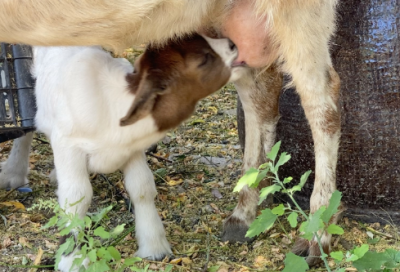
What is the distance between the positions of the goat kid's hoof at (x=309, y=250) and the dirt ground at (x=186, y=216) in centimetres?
7

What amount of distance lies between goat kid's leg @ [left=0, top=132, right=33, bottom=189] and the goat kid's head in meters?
1.58

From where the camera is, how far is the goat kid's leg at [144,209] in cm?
301

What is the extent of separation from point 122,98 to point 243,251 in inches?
42.7

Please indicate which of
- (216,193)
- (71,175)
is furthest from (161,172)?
(71,175)

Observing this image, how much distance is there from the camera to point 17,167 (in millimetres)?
3994

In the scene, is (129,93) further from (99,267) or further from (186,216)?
(186,216)

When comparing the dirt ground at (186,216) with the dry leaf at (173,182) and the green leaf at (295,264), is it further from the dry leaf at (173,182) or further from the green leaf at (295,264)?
the green leaf at (295,264)

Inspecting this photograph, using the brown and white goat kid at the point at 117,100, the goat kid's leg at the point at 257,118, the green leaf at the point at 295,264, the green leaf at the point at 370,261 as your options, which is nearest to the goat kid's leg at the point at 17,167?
the brown and white goat kid at the point at 117,100

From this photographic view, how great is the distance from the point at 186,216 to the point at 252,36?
1214mm

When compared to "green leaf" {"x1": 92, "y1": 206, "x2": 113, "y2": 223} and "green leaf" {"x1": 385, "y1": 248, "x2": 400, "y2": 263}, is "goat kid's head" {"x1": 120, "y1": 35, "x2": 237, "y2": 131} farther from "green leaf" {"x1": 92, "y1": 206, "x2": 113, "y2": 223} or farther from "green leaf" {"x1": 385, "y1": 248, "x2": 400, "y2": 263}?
"green leaf" {"x1": 385, "y1": 248, "x2": 400, "y2": 263}

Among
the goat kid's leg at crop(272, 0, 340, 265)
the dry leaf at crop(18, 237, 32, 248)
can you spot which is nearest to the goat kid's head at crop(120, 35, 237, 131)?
the goat kid's leg at crop(272, 0, 340, 265)

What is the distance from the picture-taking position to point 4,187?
3.97m

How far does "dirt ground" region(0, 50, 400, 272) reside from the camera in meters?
3.05

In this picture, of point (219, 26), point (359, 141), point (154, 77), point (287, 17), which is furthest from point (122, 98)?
point (359, 141)
